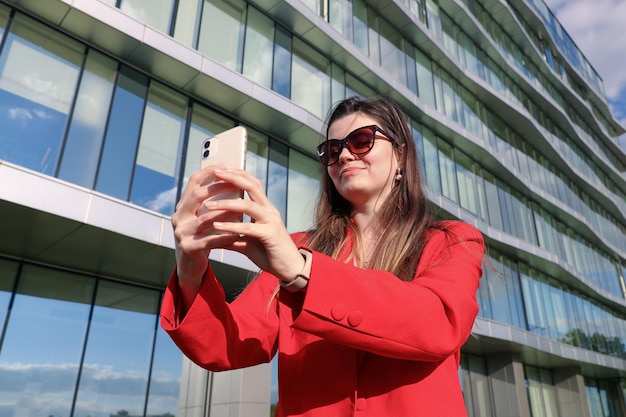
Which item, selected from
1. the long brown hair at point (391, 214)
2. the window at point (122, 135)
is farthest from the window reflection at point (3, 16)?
the long brown hair at point (391, 214)

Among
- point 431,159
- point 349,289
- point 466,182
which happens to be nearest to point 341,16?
point 431,159

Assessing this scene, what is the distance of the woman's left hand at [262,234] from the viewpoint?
0.91 metres

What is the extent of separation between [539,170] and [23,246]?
21913 millimetres

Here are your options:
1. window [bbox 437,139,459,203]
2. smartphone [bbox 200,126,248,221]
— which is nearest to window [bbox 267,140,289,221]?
window [bbox 437,139,459,203]

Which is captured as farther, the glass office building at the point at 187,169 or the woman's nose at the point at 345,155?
the glass office building at the point at 187,169

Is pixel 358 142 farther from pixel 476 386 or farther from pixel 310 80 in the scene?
pixel 476 386

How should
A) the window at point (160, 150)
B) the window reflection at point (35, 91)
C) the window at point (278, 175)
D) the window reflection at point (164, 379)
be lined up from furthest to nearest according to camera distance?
1. the window at point (278, 175)
2. the window at point (160, 150)
3. the window reflection at point (164, 379)
4. the window reflection at point (35, 91)

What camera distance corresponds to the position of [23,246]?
7590 mm

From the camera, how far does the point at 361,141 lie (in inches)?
A: 62.4

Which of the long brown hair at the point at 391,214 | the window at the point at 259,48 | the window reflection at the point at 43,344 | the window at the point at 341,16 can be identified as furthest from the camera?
the window at the point at 341,16

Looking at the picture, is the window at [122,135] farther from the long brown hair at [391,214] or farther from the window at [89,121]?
the long brown hair at [391,214]

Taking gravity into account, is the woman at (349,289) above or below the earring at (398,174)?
below

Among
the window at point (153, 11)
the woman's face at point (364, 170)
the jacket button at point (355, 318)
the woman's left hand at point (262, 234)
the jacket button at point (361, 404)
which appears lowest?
the jacket button at point (361, 404)

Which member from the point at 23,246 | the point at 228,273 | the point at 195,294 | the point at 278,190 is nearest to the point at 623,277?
the point at 278,190
